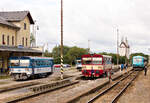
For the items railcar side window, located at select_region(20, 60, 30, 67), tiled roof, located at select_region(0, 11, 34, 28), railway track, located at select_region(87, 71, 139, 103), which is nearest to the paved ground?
railway track, located at select_region(87, 71, 139, 103)

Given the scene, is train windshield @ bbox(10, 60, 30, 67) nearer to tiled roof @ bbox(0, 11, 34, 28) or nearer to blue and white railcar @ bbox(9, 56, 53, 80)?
blue and white railcar @ bbox(9, 56, 53, 80)

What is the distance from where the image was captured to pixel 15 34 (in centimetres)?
4181

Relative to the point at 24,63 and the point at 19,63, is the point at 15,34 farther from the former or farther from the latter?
the point at 24,63

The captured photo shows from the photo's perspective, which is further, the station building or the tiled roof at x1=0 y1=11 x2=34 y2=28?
the tiled roof at x1=0 y1=11 x2=34 y2=28

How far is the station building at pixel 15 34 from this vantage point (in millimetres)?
36438

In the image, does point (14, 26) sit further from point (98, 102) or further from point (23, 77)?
point (98, 102)

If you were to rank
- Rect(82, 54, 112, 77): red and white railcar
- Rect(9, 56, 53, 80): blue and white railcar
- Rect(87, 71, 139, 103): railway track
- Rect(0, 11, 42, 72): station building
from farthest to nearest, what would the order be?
Rect(0, 11, 42, 72): station building < Rect(82, 54, 112, 77): red and white railcar < Rect(9, 56, 53, 80): blue and white railcar < Rect(87, 71, 139, 103): railway track

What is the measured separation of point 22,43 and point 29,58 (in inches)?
741

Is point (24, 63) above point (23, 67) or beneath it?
above

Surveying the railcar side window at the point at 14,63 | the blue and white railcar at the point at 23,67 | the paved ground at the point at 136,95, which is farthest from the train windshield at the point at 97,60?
the railcar side window at the point at 14,63

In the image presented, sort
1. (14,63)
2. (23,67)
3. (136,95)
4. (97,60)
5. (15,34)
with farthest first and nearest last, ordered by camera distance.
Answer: (15,34) → (97,60) → (14,63) → (23,67) → (136,95)

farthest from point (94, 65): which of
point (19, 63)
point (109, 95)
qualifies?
point (109, 95)

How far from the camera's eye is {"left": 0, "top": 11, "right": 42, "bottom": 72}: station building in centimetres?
3644

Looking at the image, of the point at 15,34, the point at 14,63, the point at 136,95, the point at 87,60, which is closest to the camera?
the point at 136,95
